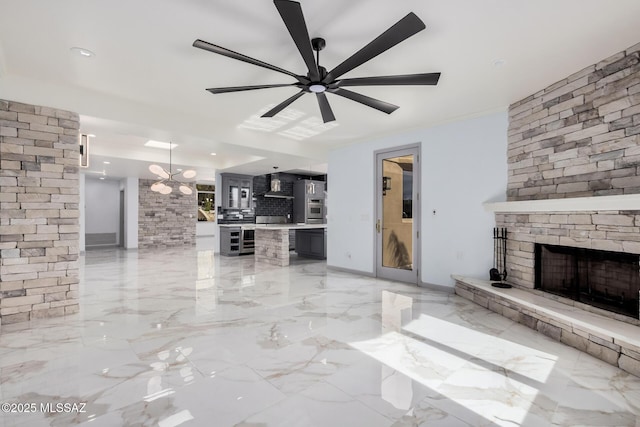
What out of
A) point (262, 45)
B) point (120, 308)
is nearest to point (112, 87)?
point (262, 45)

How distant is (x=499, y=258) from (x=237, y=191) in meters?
6.88

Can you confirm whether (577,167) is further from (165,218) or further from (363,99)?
(165,218)

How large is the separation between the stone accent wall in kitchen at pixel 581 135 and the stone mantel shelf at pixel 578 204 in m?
0.26

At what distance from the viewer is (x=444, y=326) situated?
10.5ft

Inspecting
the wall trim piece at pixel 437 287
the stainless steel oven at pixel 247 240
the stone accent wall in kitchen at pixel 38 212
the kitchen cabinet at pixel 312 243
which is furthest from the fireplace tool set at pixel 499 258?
the stainless steel oven at pixel 247 240

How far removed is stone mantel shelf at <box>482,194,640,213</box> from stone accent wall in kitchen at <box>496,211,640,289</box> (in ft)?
0.52

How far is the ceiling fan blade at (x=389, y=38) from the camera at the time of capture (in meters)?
1.84

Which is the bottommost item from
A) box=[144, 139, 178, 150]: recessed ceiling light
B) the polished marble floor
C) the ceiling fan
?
the polished marble floor

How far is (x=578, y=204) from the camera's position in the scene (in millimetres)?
2869

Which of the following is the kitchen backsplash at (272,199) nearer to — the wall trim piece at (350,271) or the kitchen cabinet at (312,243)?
the kitchen cabinet at (312,243)

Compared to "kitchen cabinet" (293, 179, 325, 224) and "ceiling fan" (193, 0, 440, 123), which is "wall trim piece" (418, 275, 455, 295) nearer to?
"ceiling fan" (193, 0, 440, 123)

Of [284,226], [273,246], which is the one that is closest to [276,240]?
[273,246]

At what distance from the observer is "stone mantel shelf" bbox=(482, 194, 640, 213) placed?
2.47 meters

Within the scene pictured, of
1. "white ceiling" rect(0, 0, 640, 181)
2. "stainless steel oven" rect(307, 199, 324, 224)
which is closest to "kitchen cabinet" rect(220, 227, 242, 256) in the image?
"stainless steel oven" rect(307, 199, 324, 224)
